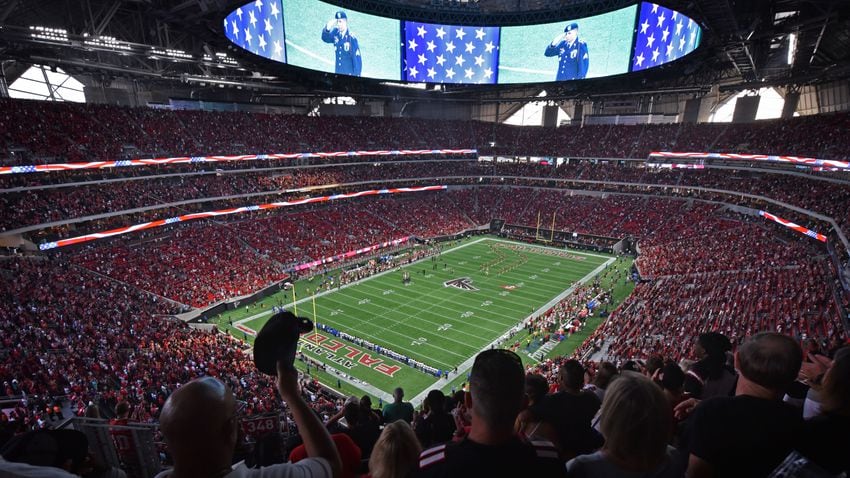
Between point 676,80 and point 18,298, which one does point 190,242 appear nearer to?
point 18,298

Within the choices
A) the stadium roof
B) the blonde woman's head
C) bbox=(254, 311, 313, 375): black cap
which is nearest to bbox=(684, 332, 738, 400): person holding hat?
the blonde woman's head

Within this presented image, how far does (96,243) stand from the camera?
100ft

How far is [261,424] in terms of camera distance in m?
8.49

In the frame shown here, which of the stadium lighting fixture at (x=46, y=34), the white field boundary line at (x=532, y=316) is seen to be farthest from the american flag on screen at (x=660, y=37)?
the stadium lighting fixture at (x=46, y=34)

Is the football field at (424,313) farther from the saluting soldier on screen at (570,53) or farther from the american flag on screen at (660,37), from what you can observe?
the saluting soldier on screen at (570,53)

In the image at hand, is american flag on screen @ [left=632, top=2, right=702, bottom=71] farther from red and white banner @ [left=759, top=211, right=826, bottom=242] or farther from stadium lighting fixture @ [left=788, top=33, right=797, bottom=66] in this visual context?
red and white banner @ [left=759, top=211, right=826, bottom=242]

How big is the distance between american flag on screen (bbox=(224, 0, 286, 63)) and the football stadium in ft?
0.92

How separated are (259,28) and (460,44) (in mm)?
22347

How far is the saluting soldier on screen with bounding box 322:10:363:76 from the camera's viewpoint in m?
40.3

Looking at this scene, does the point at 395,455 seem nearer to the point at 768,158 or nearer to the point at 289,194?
the point at 289,194

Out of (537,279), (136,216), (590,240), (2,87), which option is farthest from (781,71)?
(2,87)

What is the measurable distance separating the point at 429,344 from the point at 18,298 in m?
19.3

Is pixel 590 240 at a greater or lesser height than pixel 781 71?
lesser

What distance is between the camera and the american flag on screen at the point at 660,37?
33.7 metres
